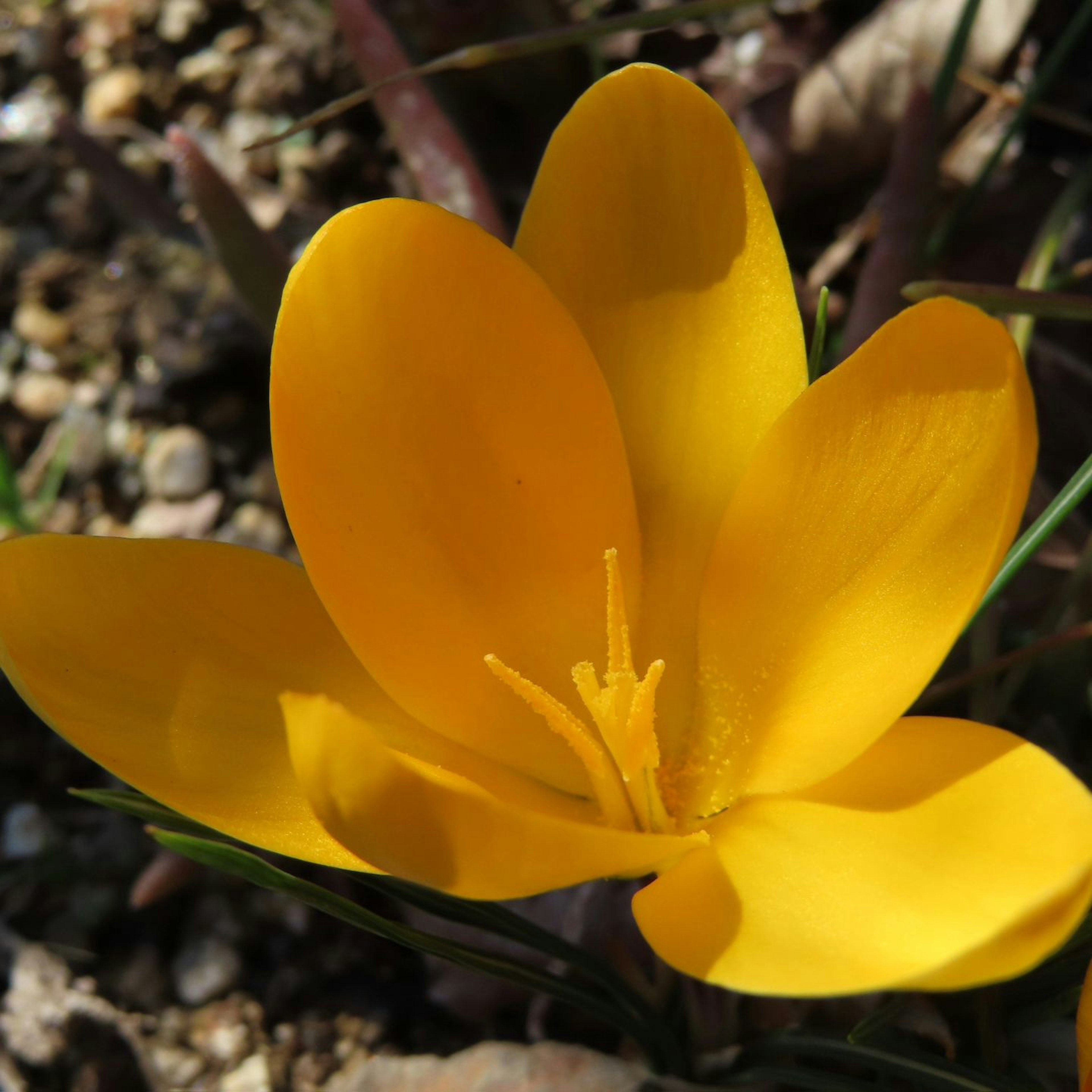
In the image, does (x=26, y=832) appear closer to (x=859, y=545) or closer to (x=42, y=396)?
(x=42, y=396)

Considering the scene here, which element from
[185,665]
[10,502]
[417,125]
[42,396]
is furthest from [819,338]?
[42,396]

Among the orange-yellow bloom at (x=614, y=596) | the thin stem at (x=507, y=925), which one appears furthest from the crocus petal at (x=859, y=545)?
the thin stem at (x=507, y=925)

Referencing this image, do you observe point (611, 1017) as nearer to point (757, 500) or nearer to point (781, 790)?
point (781, 790)

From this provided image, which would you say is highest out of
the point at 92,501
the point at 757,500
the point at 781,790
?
the point at 757,500

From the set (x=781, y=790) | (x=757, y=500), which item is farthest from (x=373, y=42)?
(x=781, y=790)

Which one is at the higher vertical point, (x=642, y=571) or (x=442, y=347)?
(x=442, y=347)

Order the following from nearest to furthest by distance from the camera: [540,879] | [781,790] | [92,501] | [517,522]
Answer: [540,879] < [781,790] < [517,522] < [92,501]

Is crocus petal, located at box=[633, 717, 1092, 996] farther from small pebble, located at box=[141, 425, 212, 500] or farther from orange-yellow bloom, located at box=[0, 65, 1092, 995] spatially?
small pebble, located at box=[141, 425, 212, 500]
